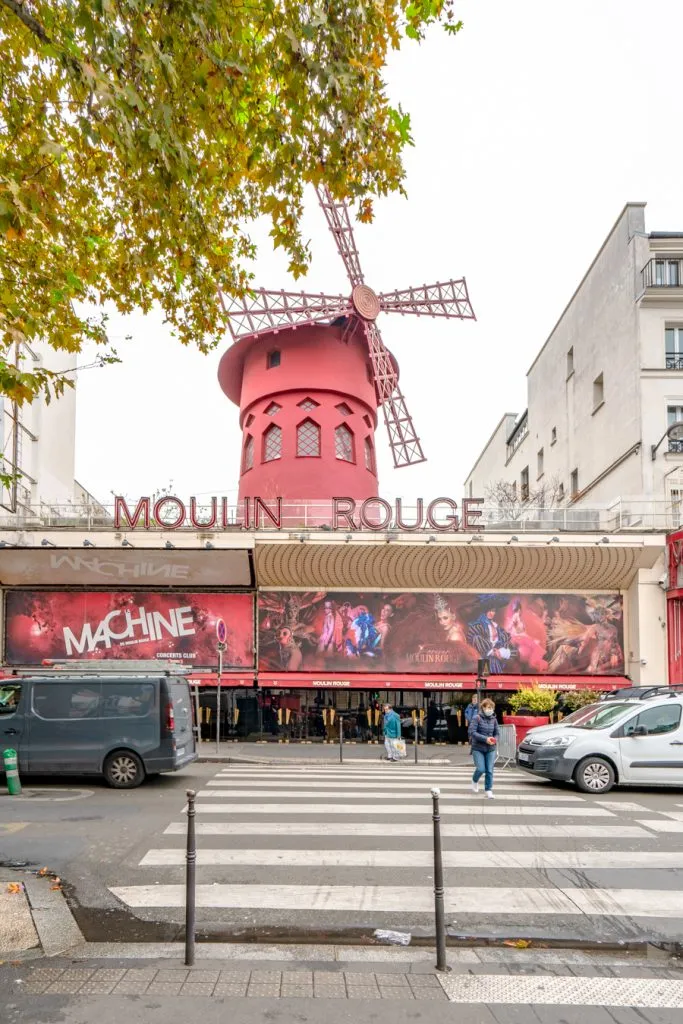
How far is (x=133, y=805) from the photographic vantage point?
35.8 feet

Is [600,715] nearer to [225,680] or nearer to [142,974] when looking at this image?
[142,974]

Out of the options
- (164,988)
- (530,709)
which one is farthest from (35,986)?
(530,709)

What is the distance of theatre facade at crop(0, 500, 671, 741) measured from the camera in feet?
73.0

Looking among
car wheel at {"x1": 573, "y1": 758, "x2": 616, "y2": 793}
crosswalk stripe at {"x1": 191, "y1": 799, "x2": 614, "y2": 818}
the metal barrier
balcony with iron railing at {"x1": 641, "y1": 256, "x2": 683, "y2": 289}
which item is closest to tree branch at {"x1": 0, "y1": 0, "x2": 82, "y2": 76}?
crosswalk stripe at {"x1": 191, "y1": 799, "x2": 614, "y2": 818}

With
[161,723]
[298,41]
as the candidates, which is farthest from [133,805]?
[298,41]

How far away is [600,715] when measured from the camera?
1307 centimetres

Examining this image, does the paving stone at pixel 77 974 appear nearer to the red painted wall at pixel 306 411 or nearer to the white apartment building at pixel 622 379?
the red painted wall at pixel 306 411

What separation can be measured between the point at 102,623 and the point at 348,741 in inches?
285

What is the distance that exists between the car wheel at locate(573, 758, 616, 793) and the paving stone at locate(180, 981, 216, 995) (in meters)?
8.25

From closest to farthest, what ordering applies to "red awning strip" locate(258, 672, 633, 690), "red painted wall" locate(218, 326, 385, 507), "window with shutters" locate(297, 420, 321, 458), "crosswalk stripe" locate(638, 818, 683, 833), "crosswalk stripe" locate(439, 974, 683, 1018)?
"crosswalk stripe" locate(439, 974, 683, 1018)
"crosswalk stripe" locate(638, 818, 683, 833)
"red awning strip" locate(258, 672, 633, 690)
"red painted wall" locate(218, 326, 385, 507)
"window with shutters" locate(297, 420, 321, 458)

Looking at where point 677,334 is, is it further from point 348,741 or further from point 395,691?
point 348,741

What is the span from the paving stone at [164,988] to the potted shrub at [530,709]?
566 inches

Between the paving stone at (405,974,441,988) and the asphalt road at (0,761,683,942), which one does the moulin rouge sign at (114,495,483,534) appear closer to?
the asphalt road at (0,761,683,942)

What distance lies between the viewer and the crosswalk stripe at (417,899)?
260 inches
